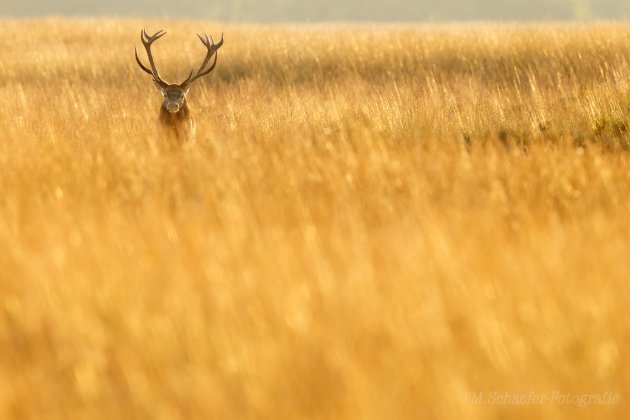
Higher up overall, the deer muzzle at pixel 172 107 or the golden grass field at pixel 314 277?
the deer muzzle at pixel 172 107

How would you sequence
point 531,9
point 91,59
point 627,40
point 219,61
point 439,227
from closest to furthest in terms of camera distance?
point 439,227 < point 627,40 < point 219,61 < point 91,59 < point 531,9

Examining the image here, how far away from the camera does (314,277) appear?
2996 millimetres

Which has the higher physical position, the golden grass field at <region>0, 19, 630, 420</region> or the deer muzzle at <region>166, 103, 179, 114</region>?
the deer muzzle at <region>166, 103, 179, 114</region>

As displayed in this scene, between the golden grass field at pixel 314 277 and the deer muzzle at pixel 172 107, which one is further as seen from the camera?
the deer muzzle at pixel 172 107

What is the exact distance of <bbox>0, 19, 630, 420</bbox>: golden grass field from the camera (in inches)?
89.3

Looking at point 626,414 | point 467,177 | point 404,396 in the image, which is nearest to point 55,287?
point 404,396

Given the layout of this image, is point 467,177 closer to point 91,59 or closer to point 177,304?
point 177,304

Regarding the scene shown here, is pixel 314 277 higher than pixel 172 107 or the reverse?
the reverse

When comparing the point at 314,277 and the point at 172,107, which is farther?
the point at 172,107

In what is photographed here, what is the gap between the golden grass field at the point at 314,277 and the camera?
7.44 ft

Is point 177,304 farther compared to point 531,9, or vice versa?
point 531,9

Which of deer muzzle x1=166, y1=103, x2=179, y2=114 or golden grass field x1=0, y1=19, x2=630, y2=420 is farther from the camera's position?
deer muzzle x1=166, y1=103, x2=179, y2=114

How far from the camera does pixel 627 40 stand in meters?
11.9

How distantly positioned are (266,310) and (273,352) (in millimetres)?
323
